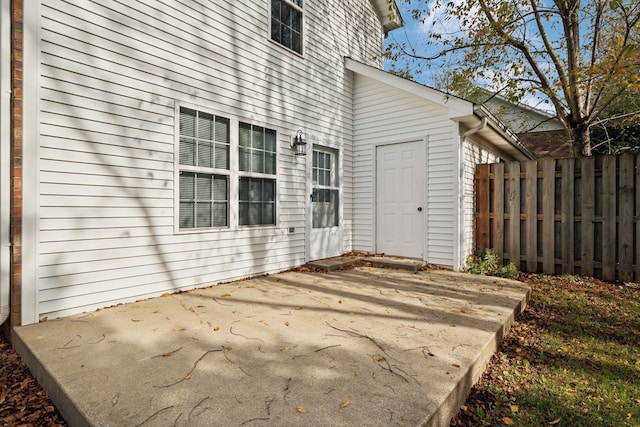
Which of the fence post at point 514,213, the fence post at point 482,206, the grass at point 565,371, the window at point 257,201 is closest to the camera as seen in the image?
the grass at point 565,371

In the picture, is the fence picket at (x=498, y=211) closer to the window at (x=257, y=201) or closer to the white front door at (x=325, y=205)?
the white front door at (x=325, y=205)

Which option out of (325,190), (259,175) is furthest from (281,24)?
(325,190)

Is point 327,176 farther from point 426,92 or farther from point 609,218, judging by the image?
point 609,218

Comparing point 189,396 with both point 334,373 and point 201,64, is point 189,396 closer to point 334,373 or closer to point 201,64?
point 334,373

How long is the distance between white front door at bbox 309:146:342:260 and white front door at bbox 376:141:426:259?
857mm

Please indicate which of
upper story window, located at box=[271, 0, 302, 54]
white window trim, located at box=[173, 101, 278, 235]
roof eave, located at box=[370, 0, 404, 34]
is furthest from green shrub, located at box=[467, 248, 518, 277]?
roof eave, located at box=[370, 0, 404, 34]

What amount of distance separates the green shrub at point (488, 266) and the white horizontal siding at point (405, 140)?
0.45 m

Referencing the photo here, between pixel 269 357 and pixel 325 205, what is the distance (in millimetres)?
4379

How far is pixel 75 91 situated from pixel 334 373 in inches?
139

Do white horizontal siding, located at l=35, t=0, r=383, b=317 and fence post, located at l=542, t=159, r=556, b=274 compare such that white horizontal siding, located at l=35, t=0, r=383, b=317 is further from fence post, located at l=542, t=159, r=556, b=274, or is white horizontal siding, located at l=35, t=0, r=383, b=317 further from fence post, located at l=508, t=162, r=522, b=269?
fence post, located at l=542, t=159, r=556, b=274

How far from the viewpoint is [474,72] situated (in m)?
7.95

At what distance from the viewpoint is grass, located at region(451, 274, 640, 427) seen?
2086 mm

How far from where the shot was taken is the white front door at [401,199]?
6309 mm

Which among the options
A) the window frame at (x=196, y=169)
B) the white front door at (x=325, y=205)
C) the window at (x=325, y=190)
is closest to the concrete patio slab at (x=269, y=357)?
the window frame at (x=196, y=169)
